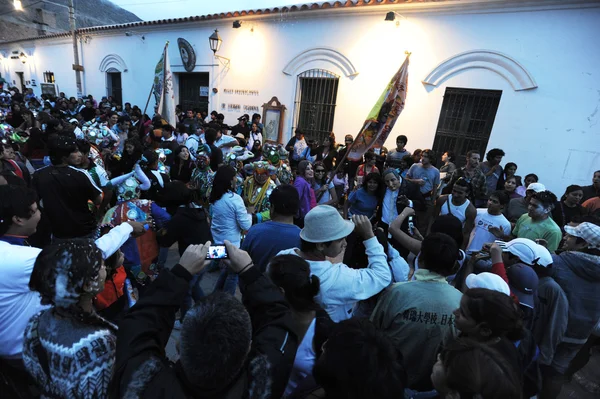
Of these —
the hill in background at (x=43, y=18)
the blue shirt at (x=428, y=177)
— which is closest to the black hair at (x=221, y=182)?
the blue shirt at (x=428, y=177)

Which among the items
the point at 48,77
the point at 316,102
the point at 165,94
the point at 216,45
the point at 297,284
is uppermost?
the point at 216,45

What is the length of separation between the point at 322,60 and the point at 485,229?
696 cm

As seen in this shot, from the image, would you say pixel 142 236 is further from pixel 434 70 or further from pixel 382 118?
pixel 434 70

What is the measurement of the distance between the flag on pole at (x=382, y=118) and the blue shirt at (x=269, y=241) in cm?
233

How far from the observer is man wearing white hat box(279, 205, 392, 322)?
→ 171 cm

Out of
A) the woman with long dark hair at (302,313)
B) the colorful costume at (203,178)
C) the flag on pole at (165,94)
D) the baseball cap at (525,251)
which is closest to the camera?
the woman with long dark hair at (302,313)

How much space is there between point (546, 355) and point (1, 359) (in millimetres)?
3629

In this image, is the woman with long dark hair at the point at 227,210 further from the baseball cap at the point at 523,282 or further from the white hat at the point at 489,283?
the baseball cap at the point at 523,282

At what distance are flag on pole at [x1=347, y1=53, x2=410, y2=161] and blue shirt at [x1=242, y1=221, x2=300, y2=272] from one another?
233 centimetres

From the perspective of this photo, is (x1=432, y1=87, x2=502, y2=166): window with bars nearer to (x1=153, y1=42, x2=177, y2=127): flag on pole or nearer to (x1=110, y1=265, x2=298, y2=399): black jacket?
(x1=153, y1=42, x2=177, y2=127): flag on pole

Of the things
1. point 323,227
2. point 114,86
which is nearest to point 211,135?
point 323,227

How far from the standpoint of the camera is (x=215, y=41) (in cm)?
1042

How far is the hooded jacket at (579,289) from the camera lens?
243cm

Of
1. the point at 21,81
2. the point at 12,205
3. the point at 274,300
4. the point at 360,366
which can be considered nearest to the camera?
the point at 360,366
